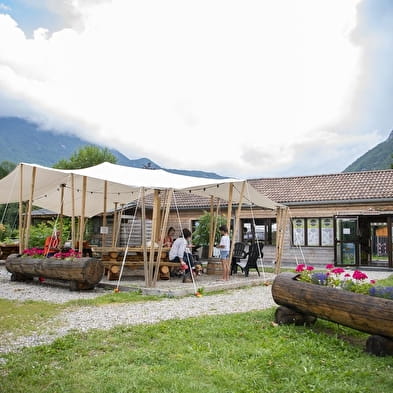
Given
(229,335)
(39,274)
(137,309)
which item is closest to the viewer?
(229,335)

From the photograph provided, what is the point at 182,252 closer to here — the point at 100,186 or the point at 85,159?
the point at 100,186

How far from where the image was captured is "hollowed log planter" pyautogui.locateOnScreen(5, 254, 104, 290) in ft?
30.4

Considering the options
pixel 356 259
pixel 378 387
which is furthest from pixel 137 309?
pixel 356 259

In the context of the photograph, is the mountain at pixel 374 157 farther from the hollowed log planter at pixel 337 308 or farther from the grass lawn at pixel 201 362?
the grass lawn at pixel 201 362

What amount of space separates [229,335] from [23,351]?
2269 millimetres

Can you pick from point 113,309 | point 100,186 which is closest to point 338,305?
point 113,309

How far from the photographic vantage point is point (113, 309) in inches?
281

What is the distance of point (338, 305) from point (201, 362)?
1.75 m

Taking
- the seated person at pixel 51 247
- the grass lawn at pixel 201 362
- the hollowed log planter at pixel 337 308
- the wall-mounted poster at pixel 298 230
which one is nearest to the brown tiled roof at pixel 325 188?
the wall-mounted poster at pixel 298 230

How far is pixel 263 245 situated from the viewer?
19.5 metres

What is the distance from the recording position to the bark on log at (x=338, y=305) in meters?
4.48

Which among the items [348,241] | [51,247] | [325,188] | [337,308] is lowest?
[337,308]

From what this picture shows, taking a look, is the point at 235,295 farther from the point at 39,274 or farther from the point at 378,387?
the point at 378,387

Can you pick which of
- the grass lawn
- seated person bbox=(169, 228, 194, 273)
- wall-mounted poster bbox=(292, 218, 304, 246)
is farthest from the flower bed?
wall-mounted poster bbox=(292, 218, 304, 246)
